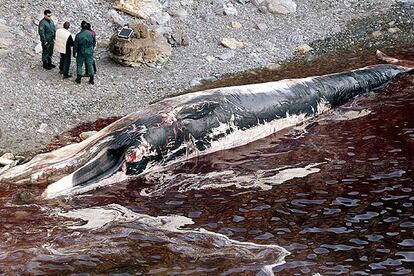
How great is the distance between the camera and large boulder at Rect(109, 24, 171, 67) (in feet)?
64.8

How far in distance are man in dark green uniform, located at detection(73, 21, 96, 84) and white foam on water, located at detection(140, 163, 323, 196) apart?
620 centimetres

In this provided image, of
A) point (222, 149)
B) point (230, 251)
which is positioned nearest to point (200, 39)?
point (222, 149)

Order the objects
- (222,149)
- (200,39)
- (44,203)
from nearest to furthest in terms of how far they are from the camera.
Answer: (44,203)
(222,149)
(200,39)

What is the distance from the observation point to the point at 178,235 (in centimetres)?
1078

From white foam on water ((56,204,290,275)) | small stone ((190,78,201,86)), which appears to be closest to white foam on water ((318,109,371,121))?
small stone ((190,78,201,86))

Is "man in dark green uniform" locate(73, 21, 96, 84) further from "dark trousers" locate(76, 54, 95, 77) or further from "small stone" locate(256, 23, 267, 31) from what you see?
"small stone" locate(256, 23, 267, 31)

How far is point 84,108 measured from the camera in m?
17.3

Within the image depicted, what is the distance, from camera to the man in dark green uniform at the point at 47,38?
1856 cm

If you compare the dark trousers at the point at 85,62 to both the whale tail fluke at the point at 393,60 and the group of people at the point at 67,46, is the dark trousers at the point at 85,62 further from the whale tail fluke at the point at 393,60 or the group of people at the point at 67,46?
the whale tail fluke at the point at 393,60

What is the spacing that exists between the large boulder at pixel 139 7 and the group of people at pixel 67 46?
4088mm

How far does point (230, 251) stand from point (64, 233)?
2.81 metres

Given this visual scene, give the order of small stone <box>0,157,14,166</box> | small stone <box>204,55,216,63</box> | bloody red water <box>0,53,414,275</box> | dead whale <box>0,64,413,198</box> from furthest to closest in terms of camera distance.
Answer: small stone <box>204,55,216,63</box> → small stone <box>0,157,14,166</box> → dead whale <box>0,64,413,198</box> → bloody red water <box>0,53,414,275</box>

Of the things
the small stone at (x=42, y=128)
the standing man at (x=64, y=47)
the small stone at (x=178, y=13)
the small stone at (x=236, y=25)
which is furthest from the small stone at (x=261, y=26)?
the small stone at (x=42, y=128)

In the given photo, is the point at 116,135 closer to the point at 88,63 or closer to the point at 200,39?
the point at 88,63
